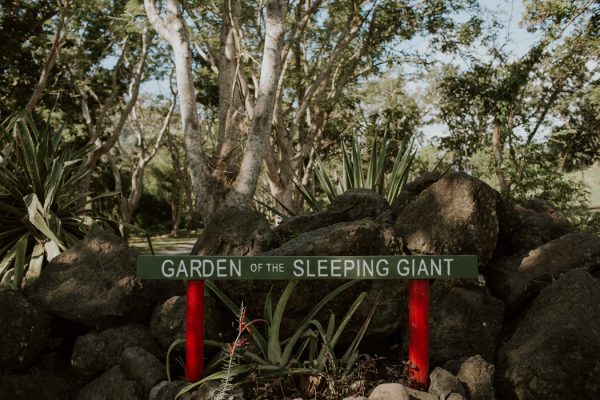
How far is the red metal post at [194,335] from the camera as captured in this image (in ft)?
11.9

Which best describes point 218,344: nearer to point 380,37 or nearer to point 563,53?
point 380,37

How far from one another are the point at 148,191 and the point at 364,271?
35494 mm

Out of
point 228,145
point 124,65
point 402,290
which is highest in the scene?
point 124,65

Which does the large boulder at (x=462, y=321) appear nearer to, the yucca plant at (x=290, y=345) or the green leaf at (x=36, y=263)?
the yucca plant at (x=290, y=345)

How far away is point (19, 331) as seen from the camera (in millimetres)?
3830

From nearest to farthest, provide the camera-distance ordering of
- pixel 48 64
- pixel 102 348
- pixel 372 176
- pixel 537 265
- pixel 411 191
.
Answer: pixel 102 348, pixel 537 265, pixel 411 191, pixel 372 176, pixel 48 64

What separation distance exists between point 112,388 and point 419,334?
1.98 metres

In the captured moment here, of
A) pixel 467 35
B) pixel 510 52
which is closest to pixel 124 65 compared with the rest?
pixel 467 35

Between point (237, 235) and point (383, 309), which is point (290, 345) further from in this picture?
point (237, 235)

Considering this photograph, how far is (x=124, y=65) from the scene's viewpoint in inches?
786

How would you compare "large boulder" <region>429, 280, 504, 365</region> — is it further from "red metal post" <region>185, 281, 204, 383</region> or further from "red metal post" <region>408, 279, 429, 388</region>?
"red metal post" <region>185, 281, 204, 383</region>

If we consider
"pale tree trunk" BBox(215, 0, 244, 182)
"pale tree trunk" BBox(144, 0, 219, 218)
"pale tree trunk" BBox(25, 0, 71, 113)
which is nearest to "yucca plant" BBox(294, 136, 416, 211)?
"pale tree trunk" BBox(215, 0, 244, 182)

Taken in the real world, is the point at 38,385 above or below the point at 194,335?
below

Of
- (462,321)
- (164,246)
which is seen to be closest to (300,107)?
(462,321)
